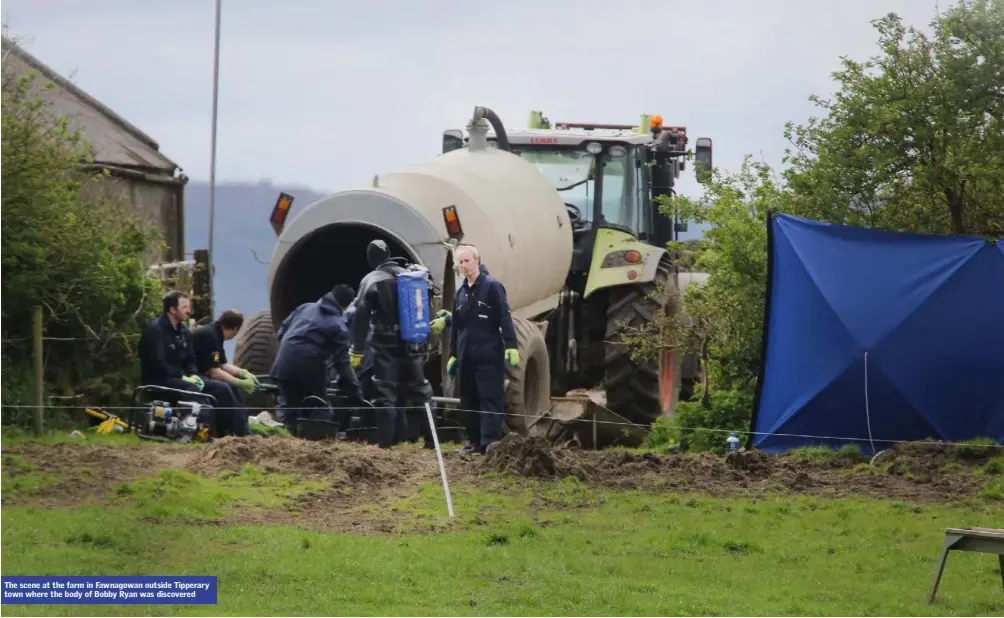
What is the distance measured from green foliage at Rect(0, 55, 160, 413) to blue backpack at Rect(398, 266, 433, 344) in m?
2.51

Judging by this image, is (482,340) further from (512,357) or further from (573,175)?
(573,175)

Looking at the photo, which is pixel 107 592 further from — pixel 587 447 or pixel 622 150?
pixel 622 150

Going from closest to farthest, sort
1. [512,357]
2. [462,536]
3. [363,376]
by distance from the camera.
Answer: [462,536]
[512,357]
[363,376]

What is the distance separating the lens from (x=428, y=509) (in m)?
12.0

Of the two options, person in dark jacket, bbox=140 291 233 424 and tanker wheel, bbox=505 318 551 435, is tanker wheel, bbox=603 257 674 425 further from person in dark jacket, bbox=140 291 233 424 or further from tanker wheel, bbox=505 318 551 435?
person in dark jacket, bbox=140 291 233 424

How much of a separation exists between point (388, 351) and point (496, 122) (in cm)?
509

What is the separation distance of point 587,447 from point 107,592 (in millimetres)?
9799

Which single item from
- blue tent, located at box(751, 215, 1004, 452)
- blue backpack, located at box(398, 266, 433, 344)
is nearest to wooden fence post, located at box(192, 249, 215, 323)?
blue backpack, located at box(398, 266, 433, 344)

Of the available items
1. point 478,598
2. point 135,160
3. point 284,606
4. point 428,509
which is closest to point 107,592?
point 284,606

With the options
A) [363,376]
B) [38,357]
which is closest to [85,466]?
[38,357]

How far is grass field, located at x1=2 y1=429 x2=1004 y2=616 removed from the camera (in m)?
9.20

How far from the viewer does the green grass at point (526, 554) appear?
29.9ft

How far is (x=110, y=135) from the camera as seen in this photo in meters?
27.3

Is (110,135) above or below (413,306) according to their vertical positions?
above
